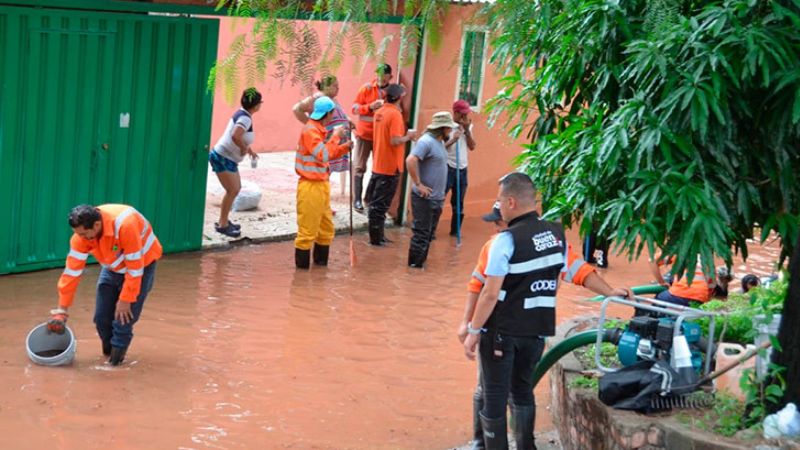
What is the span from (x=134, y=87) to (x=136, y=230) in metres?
3.52

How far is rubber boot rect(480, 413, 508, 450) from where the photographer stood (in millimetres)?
7043

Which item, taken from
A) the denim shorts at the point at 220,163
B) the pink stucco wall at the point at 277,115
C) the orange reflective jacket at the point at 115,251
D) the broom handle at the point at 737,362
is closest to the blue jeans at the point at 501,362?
the broom handle at the point at 737,362

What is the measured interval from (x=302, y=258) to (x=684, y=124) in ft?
20.4

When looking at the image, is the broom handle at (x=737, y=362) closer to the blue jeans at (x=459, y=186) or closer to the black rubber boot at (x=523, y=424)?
the black rubber boot at (x=523, y=424)

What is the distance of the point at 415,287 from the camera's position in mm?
12203

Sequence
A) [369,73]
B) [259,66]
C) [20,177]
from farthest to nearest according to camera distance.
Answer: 1. [369,73]
2. [20,177]
3. [259,66]

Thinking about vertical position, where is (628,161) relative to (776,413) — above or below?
above

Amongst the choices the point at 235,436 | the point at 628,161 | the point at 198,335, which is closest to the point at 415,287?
the point at 198,335

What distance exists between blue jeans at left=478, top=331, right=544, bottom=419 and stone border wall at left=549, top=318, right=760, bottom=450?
0.47 meters

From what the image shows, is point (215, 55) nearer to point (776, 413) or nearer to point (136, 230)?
point (136, 230)

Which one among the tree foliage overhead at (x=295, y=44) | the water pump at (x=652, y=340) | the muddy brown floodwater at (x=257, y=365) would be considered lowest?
the muddy brown floodwater at (x=257, y=365)

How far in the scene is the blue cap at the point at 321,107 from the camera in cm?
1158

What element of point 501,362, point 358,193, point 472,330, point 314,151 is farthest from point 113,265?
point 358,193

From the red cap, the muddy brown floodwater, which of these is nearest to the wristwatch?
the muddy brown floodwater
